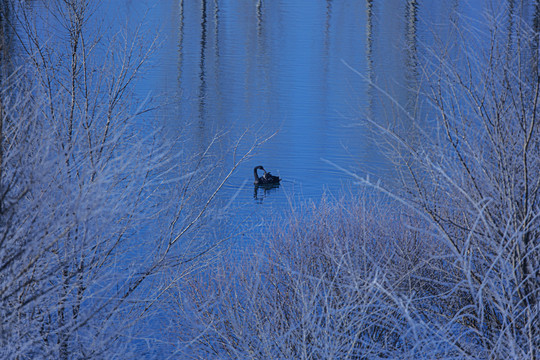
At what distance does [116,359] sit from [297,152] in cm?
3092

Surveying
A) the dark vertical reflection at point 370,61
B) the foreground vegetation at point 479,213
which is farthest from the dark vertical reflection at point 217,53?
the foreground vegetation at point 479,213

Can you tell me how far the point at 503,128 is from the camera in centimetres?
738

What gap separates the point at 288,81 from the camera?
56.0 meters

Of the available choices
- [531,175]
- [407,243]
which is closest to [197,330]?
[407,243]

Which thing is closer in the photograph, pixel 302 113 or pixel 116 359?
pixel 116 359

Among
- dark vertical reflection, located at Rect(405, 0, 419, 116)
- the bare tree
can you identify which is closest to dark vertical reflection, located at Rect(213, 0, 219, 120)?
dark vertical reflection, located at Rect(405, 0, 419, 116)

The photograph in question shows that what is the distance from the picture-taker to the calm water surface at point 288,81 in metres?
34.3

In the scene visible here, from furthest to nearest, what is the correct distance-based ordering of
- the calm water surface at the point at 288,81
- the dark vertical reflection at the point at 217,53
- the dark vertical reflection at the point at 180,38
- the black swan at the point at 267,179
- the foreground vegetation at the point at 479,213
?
the dark vertical reflection at the point at 180,38 → the dark vertical reflection at the point at 217,53 → the calm water surface at the point at 288,81 → the black swan at the point at 267,179 → the foreground vegetation at the point at 479,213

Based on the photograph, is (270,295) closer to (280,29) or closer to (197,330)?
(197,330)

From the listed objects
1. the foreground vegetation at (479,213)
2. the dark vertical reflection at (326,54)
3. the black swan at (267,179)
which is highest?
the dark vertical reflection at (326,54)

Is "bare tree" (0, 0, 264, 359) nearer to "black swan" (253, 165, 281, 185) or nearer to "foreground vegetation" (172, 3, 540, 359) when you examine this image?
"foreground vegetation" (172, 3, 540, 359)

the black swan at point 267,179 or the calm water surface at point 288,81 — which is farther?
the calm water surface at point 288,81

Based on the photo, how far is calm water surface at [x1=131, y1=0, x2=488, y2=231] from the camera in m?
34.3

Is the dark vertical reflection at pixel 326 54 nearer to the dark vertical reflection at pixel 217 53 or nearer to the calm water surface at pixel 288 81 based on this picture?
the calm water surface at pixel 288 81
